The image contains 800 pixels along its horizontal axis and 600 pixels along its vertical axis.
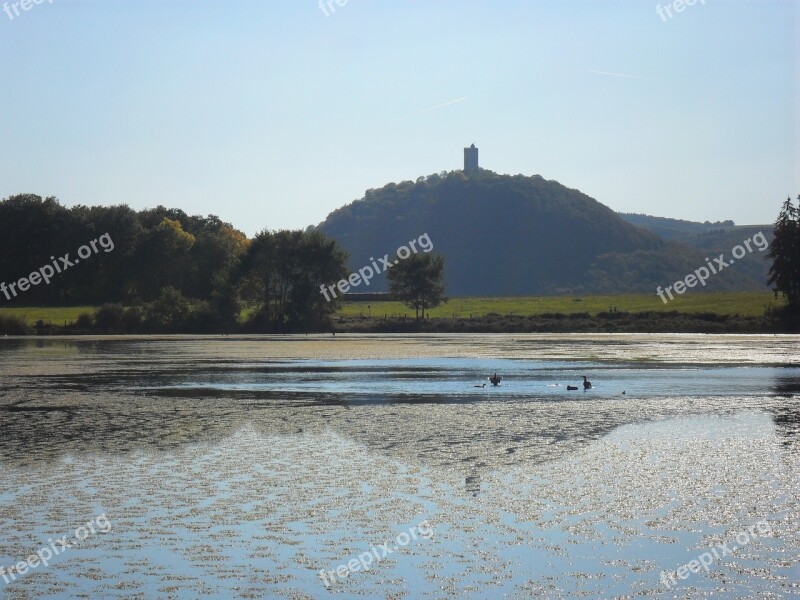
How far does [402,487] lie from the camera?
18609 mm

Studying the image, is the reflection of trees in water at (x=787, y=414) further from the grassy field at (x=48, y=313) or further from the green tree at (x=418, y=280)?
the grassy field at (x=48, y=313)

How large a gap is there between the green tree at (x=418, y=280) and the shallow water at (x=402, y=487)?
75552 mm

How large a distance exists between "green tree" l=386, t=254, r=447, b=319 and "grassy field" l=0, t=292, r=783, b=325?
4.24 m

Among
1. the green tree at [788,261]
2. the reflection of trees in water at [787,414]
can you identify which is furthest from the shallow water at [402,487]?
the green tree at [788,261]

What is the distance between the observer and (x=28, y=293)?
13038cm

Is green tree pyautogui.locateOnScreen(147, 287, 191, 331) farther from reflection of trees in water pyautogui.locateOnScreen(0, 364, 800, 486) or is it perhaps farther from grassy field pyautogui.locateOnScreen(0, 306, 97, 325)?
reflection of trees in water pyautogui.locateOnScreen(0, 364, 800, 486)

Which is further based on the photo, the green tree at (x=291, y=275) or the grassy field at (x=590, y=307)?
the grassy field at (x=590, y=307)

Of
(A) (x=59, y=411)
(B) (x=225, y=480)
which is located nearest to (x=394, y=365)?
(A) (x=59, y=411)

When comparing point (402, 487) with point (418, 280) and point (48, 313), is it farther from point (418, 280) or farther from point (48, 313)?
point (48, 313)

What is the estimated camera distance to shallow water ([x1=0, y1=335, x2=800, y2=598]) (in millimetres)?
13141

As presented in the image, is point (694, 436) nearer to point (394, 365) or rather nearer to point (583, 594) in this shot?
point (583, 594)

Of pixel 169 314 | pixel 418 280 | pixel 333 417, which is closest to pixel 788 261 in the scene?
pixel 418 280

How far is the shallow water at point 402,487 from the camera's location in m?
13.1

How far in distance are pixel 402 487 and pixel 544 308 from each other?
105343mm
